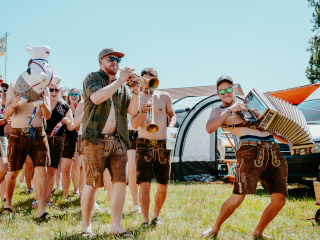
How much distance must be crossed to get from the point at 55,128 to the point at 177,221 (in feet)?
9.19

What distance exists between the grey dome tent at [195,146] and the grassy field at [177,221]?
11.5ft

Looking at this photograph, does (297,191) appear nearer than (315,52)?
Yes

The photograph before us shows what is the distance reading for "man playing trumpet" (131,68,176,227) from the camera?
4.33m

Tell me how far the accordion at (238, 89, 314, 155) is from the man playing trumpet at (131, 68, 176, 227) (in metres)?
1.25

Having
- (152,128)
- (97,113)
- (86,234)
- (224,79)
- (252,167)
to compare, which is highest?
(224,79)

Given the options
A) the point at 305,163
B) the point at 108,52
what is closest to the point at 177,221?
the point at 108,52

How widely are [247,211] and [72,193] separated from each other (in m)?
3.84

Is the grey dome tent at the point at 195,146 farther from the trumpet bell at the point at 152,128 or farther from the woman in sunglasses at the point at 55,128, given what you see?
the trumpet bell at the point at 152,128

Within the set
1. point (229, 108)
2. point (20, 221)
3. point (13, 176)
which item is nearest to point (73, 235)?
point (20, 221)

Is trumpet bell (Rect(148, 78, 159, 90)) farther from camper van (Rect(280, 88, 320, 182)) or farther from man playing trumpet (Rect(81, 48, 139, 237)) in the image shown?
camper van (Rect(280, 88, 320, 182))

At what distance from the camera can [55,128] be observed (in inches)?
230

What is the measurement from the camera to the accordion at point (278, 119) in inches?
142

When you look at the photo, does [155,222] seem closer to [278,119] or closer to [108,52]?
[278,119]

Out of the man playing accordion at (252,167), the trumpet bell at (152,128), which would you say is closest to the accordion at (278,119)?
the man playing accordion at (252,167)
